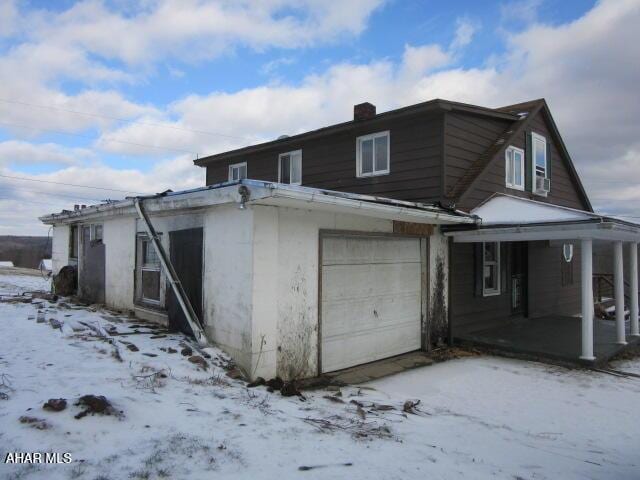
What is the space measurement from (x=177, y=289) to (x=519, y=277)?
951cm

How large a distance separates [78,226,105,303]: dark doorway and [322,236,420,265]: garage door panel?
20.7 feet

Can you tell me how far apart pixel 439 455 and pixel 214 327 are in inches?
154

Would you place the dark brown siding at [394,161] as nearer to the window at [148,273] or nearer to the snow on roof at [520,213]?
the snow on roof at [520,213]

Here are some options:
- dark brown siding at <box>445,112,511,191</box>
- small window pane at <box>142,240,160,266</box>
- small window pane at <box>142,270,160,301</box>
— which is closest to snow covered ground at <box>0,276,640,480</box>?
small window pane at <box>142,270,160,301</box>

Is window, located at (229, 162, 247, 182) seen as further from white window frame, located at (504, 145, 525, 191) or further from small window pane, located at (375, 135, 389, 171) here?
white window frame, located at (504, 145, 525, 191)

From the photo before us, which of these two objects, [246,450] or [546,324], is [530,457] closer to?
[246,450]

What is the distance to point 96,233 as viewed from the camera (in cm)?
1141

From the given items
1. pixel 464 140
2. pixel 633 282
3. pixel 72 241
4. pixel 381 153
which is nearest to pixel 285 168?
pixel 381 153

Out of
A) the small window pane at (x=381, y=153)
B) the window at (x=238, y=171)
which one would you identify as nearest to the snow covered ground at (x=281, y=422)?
the small window pane at (x=381, y=153)

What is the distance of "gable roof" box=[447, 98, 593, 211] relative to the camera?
32.3ft

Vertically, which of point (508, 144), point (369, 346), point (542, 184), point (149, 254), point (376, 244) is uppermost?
point (508, 144)

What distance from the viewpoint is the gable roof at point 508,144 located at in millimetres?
9836

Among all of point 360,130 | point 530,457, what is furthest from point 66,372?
point 360,130

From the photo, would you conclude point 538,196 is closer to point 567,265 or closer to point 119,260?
point 567,265
